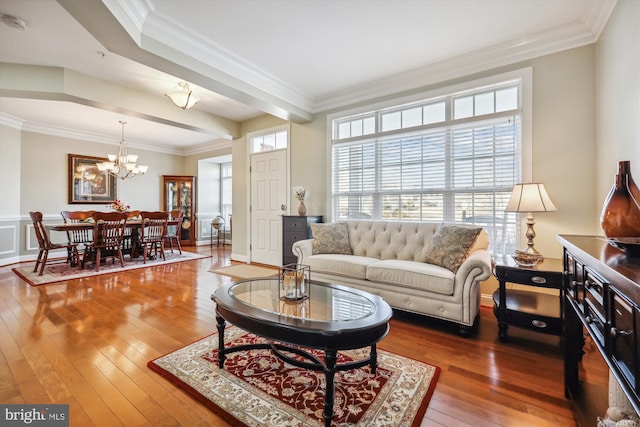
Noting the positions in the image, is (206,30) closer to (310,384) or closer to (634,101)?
(310,384)

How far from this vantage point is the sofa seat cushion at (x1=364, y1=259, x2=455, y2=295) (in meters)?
2.51

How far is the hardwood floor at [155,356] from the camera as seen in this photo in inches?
60.4

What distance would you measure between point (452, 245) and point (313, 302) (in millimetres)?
1567

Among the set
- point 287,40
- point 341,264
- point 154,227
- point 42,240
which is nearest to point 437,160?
point 341,264

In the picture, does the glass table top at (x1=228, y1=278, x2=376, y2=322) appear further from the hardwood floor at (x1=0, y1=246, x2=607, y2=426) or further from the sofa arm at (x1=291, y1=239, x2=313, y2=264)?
the sofa arm at (x1=291, y1=239, x2=313, y2=264)

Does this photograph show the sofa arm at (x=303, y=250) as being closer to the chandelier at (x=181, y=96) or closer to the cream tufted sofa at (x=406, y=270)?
the cream tufted sofa at (x=406, y=270)

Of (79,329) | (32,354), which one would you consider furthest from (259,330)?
(79,329)

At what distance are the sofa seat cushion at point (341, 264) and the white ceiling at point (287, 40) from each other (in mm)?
2242

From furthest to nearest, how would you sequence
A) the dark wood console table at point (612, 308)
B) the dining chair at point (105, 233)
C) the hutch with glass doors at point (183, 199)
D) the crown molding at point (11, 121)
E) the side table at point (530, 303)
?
the hutch with glass doors at point (183, 199), the crown molding at point (11, 121), the dining chair at point (105, 233), the side table at point (530, 303), the dark wood console table at point (612, 308)

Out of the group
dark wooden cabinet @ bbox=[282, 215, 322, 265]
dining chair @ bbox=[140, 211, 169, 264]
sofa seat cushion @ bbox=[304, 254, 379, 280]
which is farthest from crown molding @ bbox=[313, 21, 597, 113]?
dining chair @ bbox=[140, 211, 169, 264]

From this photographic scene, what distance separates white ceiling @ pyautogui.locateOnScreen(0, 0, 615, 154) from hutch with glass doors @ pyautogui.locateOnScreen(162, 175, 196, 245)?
4.21 metres

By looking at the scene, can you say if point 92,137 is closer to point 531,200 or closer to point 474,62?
point 474,62

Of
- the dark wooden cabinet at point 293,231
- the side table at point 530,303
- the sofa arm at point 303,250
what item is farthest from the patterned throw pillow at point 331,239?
the side table at point 530,303

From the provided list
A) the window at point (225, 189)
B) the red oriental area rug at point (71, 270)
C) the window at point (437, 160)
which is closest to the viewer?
the window at point (437, 160)
